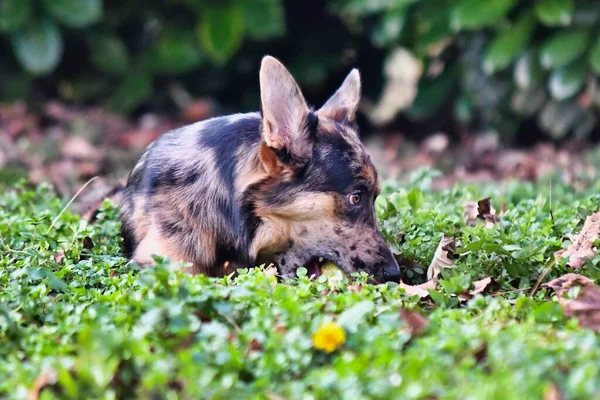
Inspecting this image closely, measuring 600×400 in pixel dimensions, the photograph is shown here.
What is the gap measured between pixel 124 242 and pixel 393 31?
5793 mm

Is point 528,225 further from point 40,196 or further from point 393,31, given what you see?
point 393,31

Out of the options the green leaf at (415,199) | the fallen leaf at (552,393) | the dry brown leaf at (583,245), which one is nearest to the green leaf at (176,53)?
the green leaf at (415,199)

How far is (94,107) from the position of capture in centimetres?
1176

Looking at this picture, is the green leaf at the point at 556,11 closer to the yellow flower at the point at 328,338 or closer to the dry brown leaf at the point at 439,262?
the dry brown leaf at the point at 439,262

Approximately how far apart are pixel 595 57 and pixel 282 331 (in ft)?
20.5

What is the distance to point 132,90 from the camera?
11219 millimetres

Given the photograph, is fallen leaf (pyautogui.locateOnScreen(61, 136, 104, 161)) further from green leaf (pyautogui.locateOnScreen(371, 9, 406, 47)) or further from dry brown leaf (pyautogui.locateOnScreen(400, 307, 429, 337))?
dry brown leaf (pyautogui.locateOnScreen(400, 307, 429, 337))

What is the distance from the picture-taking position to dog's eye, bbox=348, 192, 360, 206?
188 inches

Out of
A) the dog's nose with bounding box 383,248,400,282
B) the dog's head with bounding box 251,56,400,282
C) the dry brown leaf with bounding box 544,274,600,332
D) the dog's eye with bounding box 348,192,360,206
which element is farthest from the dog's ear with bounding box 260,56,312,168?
the dry brown leaf with bounding box 544,274,600,332

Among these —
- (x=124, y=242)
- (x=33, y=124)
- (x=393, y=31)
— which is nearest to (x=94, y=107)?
(x=33, y=124)

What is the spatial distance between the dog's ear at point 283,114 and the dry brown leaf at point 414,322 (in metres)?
1.27

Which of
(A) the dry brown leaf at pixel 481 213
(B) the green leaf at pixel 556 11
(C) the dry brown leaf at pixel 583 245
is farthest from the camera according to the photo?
(B) the green leaf at pixel 556 11

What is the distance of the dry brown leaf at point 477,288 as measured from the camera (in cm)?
422

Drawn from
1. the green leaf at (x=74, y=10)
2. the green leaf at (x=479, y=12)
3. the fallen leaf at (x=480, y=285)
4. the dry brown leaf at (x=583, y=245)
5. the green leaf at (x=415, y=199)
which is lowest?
the green leaf at (x=415, y=199)
